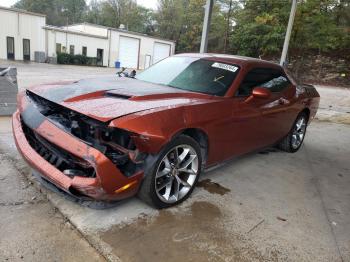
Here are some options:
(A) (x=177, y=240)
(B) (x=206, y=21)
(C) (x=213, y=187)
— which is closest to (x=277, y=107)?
(C) (x=213, y=187)

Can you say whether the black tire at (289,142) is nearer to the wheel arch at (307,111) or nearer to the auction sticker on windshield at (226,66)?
the wheel arch at (307,111)

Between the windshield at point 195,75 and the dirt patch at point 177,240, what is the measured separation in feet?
4.70

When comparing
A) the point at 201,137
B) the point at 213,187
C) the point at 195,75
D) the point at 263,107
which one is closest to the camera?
the point at 201,137

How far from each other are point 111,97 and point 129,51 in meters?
33.5

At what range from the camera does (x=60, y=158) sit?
8.68 feet

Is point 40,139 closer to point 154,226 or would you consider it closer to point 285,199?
point 154,226

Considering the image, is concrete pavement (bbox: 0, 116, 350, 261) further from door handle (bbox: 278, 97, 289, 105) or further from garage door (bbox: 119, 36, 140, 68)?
garage door (bbox: 119, 36, 140, 68)

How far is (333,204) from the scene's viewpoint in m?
3.53

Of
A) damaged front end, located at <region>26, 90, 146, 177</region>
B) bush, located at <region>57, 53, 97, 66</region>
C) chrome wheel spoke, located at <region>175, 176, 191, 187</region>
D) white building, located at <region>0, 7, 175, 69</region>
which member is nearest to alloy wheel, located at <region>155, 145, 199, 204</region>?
chrome wheel spoke, located at <region>175, 176, 191, 187</region>

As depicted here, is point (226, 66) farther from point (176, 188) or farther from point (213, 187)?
point (176, 188)

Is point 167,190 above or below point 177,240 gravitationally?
above

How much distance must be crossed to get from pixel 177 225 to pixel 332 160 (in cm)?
349

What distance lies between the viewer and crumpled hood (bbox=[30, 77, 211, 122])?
258 cm

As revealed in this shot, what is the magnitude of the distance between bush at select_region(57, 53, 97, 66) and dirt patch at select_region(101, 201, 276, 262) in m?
29.2
